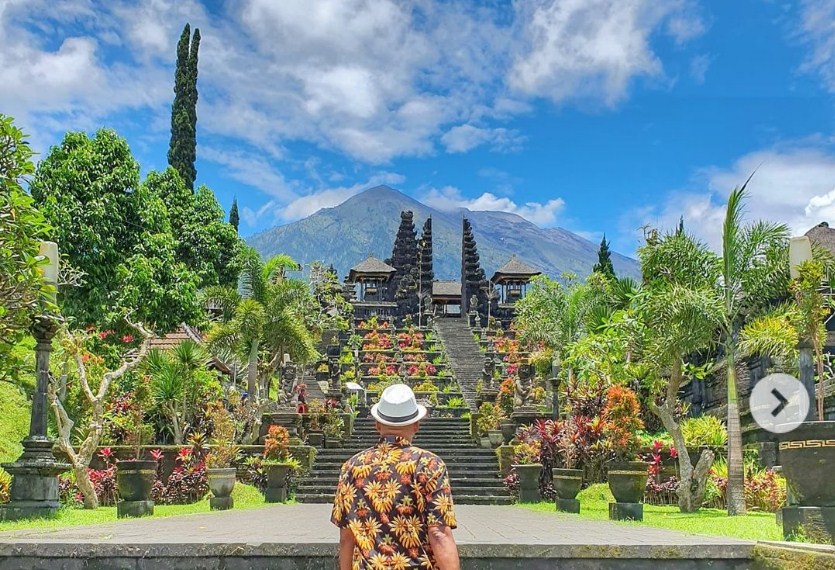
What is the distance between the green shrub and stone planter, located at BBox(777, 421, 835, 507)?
839 centimetres

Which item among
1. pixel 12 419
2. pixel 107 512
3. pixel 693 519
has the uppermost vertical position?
pixel 12 419

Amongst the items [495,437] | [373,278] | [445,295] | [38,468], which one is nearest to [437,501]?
[38,468]

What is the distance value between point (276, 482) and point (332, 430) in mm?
4116

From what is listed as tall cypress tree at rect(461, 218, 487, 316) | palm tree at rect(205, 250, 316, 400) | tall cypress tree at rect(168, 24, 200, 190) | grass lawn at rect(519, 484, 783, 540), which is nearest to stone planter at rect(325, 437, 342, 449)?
palm tree at rect(205, 250, 316, 400)

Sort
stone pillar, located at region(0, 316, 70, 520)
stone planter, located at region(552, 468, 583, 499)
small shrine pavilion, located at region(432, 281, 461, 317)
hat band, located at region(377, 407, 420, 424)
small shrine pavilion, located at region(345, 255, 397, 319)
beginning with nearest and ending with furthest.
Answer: hat band, located at region(377, 407, 420, 424) < stone pillar, located at region(0, 316, 70, 520) < stone planter, located at region(552, 468, 583, 499) < small shrine pavilion, located at region(345, 255, 397, 319) < small shrine pavilion, located at region(432, 281, 461, 317)

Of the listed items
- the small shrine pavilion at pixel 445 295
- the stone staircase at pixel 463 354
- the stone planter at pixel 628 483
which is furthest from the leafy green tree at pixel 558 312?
the small shrine pavilion at pixel 445 295

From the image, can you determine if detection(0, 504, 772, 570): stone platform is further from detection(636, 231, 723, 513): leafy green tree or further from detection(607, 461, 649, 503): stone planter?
detection(636, 231, 723, 513): leafy green tree

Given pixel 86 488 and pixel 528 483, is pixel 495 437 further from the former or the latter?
pixel 86 488

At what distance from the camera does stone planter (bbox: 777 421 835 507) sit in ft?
18.5

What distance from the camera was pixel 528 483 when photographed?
13.6 m

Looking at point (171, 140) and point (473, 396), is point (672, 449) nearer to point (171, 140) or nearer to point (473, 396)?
point (473, 396)

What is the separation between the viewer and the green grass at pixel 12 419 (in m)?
15.5

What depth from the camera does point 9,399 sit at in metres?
17.4

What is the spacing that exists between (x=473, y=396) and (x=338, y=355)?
824 cm
